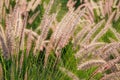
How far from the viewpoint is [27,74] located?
320 cm

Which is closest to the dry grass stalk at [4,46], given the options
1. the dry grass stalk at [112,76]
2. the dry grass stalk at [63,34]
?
the dry grass stalk at [63,34]

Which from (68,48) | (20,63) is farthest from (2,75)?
(68,48)

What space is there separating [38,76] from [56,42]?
0.31 metres

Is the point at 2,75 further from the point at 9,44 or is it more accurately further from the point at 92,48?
the point at 92,48

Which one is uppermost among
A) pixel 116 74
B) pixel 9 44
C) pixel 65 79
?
pixel 9 44

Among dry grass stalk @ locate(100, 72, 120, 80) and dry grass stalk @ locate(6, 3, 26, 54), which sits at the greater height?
dry grass stalk @ locate(6, 3, 26, 54)

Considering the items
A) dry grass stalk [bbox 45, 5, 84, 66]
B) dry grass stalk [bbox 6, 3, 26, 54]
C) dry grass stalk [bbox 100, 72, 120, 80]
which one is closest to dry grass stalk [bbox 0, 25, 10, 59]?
dry grass stalk [bbox 6, 3, 26, 54]

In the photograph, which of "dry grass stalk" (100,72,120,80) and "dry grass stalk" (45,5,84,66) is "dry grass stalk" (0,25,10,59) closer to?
"dry grass stalk" (45,5,84,66)

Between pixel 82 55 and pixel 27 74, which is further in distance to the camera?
pixel 82 55

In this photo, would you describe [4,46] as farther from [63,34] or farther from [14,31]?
[63,34]

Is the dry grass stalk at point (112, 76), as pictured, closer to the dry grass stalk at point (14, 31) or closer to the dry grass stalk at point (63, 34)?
the dry grass stalk at point (63, 34)

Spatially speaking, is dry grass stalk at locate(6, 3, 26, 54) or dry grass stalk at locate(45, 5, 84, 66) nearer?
dry grass stalk at locate(6, 3, 26, 54)

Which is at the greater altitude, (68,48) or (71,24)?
(71,24)

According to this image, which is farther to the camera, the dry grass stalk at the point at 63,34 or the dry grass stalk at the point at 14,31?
the dry grass stalk at the point at 63,34
